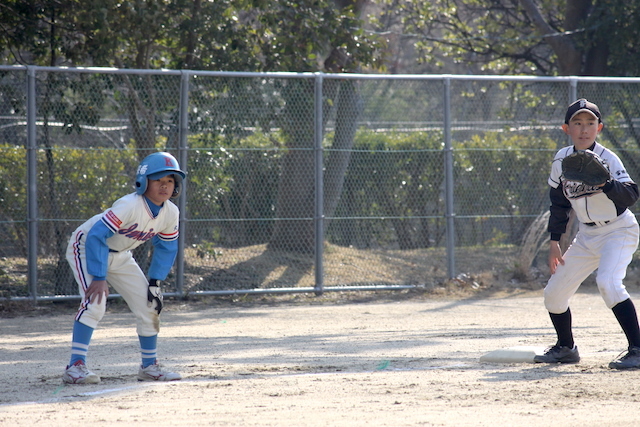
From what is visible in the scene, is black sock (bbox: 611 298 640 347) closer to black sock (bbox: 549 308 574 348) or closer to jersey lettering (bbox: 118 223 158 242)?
black sock (bbox: 549 308 574 348)

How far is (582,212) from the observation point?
18.0 feet

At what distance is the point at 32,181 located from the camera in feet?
28.2

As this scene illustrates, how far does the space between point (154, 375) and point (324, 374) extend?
110 cm

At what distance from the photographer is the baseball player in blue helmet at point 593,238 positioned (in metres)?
5.34

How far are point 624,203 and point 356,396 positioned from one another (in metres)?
2.25

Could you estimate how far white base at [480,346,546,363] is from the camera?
5.64 meters

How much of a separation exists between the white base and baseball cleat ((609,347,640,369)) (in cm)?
53

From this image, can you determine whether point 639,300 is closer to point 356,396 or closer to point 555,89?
point 555,89

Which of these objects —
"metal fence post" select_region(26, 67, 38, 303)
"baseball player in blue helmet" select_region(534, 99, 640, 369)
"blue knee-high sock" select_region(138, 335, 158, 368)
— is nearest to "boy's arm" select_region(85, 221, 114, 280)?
"blue knee-high sock" select_region(138, 335, 158, 368)

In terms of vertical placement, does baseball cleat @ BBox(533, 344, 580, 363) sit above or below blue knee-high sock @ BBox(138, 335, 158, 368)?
below

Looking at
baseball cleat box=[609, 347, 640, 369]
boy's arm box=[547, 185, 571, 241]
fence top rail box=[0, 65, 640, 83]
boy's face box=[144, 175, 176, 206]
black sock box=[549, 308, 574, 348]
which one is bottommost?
baseball cleat box=[609, 347, 640, 369]

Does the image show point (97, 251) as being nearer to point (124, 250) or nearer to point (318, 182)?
point (124, 250)

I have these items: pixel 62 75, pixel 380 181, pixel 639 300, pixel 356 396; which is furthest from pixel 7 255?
pixel 639 300

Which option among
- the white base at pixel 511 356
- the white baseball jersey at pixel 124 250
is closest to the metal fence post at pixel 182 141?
the white baseball jersey at pixel 124 250
